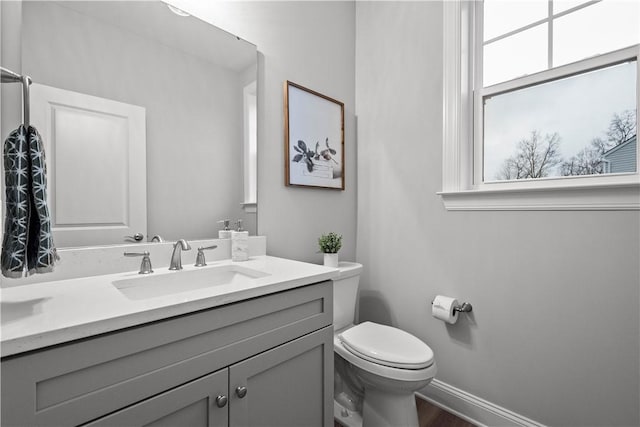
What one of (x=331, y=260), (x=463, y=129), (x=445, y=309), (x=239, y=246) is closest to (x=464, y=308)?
(x=445, y=309)

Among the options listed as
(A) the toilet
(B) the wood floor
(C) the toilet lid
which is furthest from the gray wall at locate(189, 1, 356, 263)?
(B) the wood floor

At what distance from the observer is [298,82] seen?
1.70m

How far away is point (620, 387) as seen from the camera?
3.81 ft

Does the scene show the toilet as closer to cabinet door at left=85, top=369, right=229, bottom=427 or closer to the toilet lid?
the toilet lid

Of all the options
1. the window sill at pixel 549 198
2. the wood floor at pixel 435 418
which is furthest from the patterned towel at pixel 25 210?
the window sill at pixel 549 198

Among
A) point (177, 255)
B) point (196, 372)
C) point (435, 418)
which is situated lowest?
point (435, 418)

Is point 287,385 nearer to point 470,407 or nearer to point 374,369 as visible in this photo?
point 374,369

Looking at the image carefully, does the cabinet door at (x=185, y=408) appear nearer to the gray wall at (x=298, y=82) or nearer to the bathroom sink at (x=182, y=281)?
the bathroom sink at (x=182, y=281)

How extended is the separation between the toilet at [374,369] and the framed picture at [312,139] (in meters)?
0.58

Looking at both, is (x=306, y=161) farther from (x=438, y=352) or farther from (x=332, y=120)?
(x=438, y=352)

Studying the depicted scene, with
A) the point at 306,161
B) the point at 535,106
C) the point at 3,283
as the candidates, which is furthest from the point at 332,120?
the point at 3,283

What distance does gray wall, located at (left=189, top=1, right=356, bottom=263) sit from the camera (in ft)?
4.98

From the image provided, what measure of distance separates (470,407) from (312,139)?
1.68m

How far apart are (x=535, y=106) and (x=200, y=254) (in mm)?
1715
